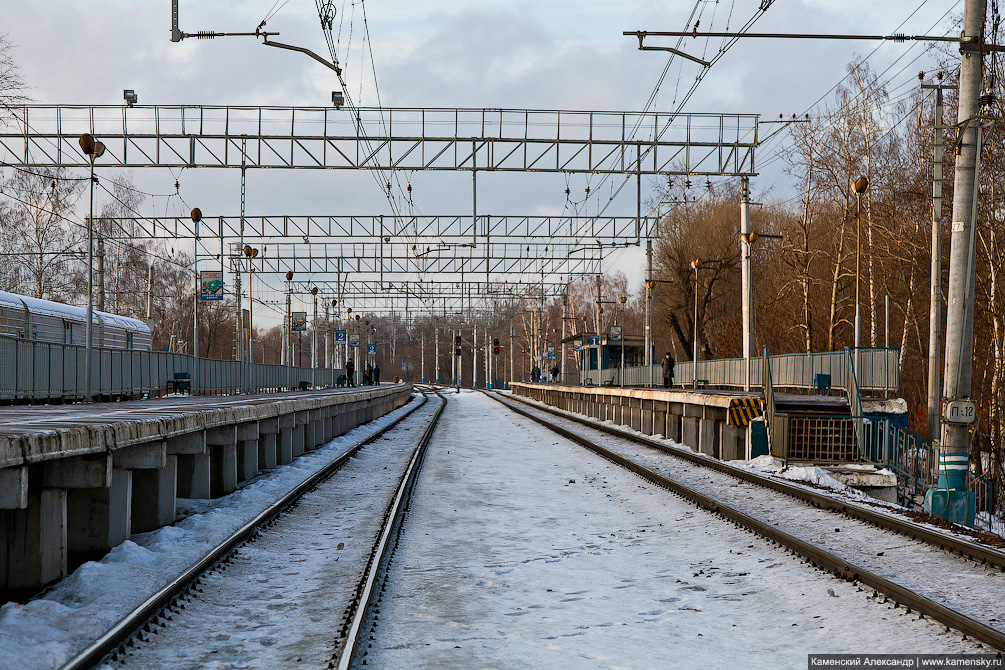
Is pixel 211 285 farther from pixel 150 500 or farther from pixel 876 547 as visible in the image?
pixel 876 547

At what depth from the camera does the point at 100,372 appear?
90.2 feet

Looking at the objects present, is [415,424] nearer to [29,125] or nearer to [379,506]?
[29,125]

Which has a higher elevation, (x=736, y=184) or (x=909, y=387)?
(x=736, y=184)

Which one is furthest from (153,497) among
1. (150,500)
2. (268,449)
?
(268,449)

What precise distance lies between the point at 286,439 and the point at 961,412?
1194 cm

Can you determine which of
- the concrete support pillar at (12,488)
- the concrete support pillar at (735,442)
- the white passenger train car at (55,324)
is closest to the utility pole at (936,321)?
the concrete support pillar at (735,442)

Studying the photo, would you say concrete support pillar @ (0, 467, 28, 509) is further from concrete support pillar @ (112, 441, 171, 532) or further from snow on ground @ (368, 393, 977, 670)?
concrete support pillar @ (112, 441, 171, 532)

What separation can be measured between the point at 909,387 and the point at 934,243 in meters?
21.2

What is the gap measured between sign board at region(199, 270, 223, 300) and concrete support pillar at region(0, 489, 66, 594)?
28.0 m

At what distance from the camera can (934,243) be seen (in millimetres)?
23172

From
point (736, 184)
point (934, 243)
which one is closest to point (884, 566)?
point (934, 243)

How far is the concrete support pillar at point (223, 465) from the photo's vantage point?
14062mm

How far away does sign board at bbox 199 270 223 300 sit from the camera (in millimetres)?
35938

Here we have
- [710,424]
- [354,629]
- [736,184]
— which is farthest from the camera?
[736,184]
